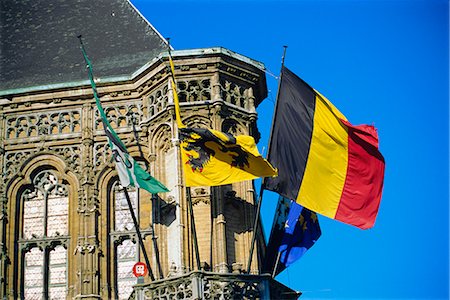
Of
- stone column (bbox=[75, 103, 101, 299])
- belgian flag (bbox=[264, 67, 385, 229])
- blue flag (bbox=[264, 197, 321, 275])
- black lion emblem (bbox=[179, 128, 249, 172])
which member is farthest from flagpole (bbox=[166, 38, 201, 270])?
stone column (bbox=[75, 103, 101, 299])

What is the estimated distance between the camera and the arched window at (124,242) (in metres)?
23.5

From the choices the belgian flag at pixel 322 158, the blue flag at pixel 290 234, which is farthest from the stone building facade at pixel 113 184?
the belgian flag at pixel 322 158

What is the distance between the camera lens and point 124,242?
24.0 meters

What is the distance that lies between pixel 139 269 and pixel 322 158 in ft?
14.3

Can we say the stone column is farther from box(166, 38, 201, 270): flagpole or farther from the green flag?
box(166, 38, 201, 270): flagpole

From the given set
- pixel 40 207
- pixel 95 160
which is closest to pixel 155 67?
pixel 95 160

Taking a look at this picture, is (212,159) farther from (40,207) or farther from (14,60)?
(14,60)

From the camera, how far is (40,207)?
81.1 feet

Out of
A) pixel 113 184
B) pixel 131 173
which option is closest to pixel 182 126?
pixel 131 173

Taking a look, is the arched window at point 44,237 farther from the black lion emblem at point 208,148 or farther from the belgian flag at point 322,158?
the belgian flag at point 322,158

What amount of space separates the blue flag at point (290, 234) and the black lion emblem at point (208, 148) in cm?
235

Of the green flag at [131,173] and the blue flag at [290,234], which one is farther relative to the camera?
the blue flag at [290,234]

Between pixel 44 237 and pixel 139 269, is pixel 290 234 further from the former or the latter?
pixel 44 237

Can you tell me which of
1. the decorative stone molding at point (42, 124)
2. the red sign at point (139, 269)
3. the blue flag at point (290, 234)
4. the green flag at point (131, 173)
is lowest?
the red sign at point (139, 269)
